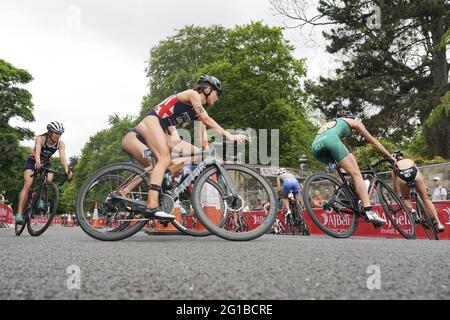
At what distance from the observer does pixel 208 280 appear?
82.7 inches

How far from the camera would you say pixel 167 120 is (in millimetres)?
5191

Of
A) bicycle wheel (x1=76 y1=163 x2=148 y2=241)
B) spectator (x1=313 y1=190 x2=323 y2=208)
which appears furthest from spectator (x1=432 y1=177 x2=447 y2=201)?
bicycle wheel (x1=76 y1=163 x2=148 y2=241)

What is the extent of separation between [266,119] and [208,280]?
1291 inches

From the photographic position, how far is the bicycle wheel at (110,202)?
5176 millimetres

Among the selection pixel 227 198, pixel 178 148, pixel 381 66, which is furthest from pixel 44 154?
pixel 381 66

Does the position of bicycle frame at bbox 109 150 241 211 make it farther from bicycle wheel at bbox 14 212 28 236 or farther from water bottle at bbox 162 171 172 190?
bicycle wheel at bbox 14 212 28 236

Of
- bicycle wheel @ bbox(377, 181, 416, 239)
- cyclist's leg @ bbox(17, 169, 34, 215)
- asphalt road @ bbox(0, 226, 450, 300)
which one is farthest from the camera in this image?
cyclist's leg @ bbox(17, 169, 34, 215)

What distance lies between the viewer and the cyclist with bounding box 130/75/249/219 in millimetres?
4938

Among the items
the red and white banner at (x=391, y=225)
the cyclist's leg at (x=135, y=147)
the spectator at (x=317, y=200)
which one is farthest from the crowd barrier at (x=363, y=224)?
the cyclist's leg at (x=135, y=147)

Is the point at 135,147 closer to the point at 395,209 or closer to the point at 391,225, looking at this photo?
the point at 395,209

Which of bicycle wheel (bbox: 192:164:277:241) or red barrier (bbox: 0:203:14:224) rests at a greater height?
red barrier (bbox: 0:203:14:224)

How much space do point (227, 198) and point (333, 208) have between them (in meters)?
2.14

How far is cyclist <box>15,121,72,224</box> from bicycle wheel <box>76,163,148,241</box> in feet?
8.14
